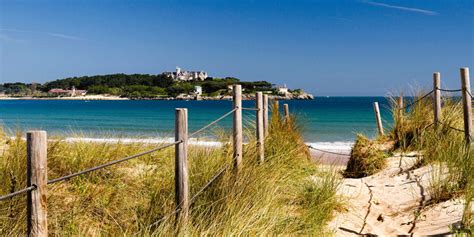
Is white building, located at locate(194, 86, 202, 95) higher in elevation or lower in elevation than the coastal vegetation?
higher

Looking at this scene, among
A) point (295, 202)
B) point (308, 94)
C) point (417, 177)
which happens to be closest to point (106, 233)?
point (295, 202)

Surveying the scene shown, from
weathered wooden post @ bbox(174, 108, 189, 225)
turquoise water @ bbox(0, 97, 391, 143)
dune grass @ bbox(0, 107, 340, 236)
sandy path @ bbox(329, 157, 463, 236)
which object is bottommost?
turquoise water @ bbox(0, 97, 391, 143)

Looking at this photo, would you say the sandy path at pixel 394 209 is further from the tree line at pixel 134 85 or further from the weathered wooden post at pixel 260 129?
the tree line at pixel 134 85

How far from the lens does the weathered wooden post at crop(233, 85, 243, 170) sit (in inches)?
216

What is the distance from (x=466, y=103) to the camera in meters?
7.95

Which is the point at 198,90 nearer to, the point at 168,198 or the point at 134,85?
the point at 134,85

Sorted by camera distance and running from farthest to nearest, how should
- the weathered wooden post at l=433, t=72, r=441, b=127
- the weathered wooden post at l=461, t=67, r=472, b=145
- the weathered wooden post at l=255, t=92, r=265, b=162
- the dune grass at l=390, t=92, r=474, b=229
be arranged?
the weathered wooden post at l=433, t=72, r=441, b=127 → the weathered wooden post at l=461, t=67, r=472, b=145 → the weathered wooden post at l=255, t=92, r=265, b=162 → the dune grass at l=390, t=92, r=474, b=229

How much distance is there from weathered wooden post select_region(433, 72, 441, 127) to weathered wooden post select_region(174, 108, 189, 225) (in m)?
6.29

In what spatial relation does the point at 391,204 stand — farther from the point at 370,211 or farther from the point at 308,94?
the point at 308,94

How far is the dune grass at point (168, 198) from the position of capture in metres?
3.99

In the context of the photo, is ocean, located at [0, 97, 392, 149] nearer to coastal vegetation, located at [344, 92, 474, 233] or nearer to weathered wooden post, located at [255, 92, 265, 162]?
weathered wooden post, located at [255, 92, 265, 162]

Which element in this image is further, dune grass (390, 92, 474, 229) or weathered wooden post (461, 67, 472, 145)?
weathered wooden post (461, 67, 472, 145)

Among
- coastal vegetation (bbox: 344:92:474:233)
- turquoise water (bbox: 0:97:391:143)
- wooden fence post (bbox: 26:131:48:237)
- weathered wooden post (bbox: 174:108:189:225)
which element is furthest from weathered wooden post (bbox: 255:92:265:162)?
wooden fence post (bbox: 26:131:48:237)

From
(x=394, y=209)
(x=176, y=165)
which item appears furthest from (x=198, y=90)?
(x=176, y=165)
